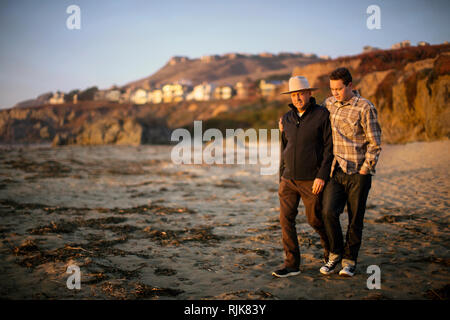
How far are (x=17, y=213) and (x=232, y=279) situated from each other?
18.9 ft

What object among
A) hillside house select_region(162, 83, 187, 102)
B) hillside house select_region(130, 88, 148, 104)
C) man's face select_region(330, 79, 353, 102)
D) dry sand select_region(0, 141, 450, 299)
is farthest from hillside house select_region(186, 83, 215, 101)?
man's face select_region(330, 79, 353, 102)

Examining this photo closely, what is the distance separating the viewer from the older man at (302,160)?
11.9 ft

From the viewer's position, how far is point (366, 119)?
3500 millimetres

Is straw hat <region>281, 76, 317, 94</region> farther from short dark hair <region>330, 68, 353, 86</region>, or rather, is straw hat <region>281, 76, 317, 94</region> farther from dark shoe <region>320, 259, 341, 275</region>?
dark shoe <region>320, 259, 341, 275</region>

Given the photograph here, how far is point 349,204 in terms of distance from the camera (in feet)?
12.0

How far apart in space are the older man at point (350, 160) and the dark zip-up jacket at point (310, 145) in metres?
0.14

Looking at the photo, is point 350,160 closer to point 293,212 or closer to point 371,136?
point 371,136

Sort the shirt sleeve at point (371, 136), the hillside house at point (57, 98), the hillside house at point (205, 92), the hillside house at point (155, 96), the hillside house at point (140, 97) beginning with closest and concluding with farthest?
the shirt sleeve at point (371, 136)
the hillside house at point (205, 92)
the hillside house at point (140, 97)
the hillside house at point (155, 96)
the hillside house at point (57, 98)

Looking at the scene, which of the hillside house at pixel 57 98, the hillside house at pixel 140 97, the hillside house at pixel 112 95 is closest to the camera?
the hillside house at pixel 140 97

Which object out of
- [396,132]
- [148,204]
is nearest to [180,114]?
[396,132]

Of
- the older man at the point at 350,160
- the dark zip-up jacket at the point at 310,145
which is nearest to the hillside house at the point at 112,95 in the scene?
the dark zip-up jacket at the point at 310,145

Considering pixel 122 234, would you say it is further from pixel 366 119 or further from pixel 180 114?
pixel 180 114

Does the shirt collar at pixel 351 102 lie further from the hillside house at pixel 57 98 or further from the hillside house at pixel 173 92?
the hillside house at pixel 57 98

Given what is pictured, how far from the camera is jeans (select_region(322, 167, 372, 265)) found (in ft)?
11.6
